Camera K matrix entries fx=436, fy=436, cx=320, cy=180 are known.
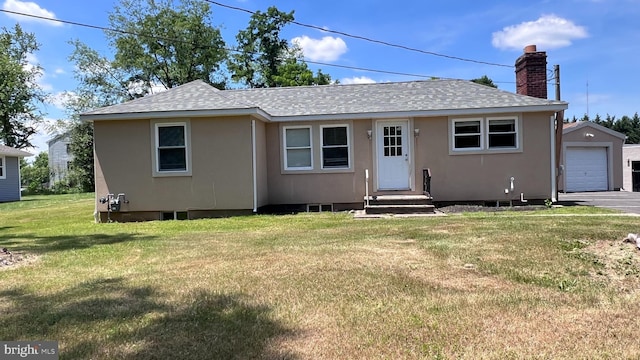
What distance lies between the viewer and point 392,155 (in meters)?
12.4

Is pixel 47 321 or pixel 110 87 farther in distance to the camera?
pixel 110 87

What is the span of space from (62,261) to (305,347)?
4514 mm

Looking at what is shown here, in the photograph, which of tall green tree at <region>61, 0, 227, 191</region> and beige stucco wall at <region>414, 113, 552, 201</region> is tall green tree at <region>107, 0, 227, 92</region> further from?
beige stucco wall at <region>414, 113, 552, 201</region>

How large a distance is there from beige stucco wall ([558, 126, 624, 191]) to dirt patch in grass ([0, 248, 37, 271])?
2006 cm

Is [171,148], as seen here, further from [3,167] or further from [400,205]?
[3,167]

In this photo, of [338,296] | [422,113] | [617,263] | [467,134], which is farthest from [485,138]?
[338,296]

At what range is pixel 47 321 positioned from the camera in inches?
142

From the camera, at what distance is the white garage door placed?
773 inches

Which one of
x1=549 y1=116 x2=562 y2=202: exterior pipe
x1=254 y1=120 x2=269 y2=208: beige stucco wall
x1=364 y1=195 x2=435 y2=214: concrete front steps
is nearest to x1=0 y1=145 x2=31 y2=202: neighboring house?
x1=254 y1=120 x2=269 y2=208: beige stucco wall

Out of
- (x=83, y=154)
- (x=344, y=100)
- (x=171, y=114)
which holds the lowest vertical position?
(x=171, y=114)

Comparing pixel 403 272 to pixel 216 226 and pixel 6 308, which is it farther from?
pixel 216 226

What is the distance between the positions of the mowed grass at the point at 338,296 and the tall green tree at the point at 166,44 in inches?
1098

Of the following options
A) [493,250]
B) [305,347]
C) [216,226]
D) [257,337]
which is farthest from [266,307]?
[216,226]

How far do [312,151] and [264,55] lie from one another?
26275 millimetres
